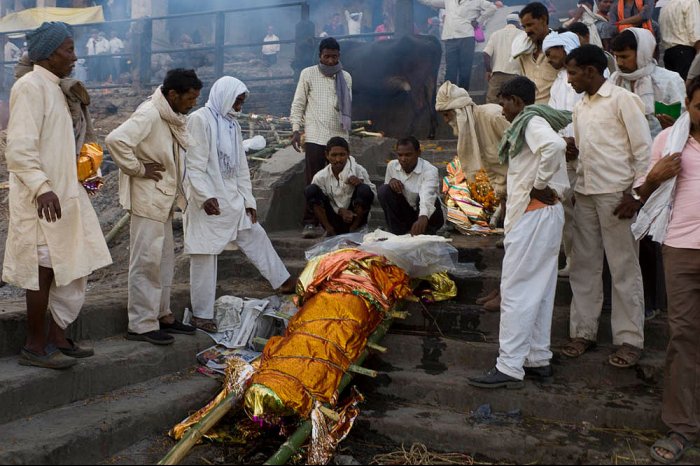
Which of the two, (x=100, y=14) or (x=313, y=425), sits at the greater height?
(x=100, y=14)

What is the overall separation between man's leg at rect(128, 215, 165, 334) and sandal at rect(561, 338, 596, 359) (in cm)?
280

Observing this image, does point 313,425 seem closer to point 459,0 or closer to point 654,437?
point 654,437

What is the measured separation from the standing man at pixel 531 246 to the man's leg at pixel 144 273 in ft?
7.42

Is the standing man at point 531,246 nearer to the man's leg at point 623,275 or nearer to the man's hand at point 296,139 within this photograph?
the man's leg at point 623,275

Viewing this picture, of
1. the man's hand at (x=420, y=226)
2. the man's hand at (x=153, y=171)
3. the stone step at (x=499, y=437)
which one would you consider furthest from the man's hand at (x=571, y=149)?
the man's hand at (x=153, y=171)

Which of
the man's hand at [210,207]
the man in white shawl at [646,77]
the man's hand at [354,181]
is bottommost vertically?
the man's hand at [210,207]

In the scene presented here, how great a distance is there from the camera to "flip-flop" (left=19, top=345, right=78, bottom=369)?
4.34 metres

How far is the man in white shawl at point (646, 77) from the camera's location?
527 cm

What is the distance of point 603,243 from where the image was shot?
4887 mm

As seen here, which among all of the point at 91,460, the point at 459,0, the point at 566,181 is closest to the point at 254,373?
the point at 91,460

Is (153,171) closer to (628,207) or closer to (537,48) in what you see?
(628,207)

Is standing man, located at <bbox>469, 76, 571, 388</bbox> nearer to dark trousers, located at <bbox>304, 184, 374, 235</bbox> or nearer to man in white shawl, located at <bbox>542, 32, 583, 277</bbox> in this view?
man in white shawl, located at <bbox>542, 32, 583, 277</bbox>

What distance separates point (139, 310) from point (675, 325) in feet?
11.3

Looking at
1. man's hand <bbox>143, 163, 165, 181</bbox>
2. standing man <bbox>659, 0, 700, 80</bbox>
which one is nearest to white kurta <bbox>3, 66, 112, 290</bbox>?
man's hand <bbox>143, 163, 165, 181</bbox>
